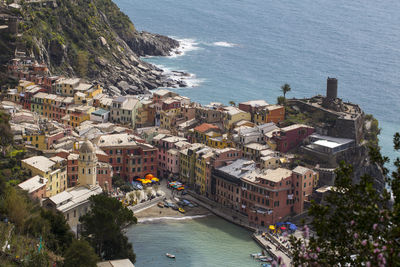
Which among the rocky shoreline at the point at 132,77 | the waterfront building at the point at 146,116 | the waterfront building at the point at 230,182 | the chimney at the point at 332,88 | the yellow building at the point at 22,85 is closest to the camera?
the waterfront building at the point at 230,182

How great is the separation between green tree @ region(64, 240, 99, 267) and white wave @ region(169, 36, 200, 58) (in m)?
117

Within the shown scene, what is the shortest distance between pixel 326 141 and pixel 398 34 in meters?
108

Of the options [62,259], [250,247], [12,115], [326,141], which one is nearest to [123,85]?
[12,115]

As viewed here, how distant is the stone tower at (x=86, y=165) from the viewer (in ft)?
247

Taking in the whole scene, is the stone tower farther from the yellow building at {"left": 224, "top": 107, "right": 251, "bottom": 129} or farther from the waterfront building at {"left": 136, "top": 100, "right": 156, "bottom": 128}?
the waterfront building at {"left": 136, "top": 100, "right": 156, "bottom": 128}

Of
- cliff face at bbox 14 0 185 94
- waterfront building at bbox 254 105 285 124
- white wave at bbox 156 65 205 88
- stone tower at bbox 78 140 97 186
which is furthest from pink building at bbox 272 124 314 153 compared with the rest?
white wave at bbox 156 65 205 88

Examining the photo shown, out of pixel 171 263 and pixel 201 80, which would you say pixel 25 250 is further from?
pixel 201 80

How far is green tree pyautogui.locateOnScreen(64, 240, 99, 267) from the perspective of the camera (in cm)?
5375

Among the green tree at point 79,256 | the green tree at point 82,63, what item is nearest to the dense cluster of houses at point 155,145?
the green tree at point 79,256

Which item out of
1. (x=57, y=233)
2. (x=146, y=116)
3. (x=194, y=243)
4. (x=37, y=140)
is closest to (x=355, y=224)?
(x=57, y=233)

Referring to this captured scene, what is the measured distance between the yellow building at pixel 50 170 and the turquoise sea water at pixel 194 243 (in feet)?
31.4

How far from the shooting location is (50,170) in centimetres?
7444

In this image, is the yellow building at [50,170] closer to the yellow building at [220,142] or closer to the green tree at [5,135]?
the green tree at [5,135]

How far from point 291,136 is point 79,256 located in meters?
44.2
